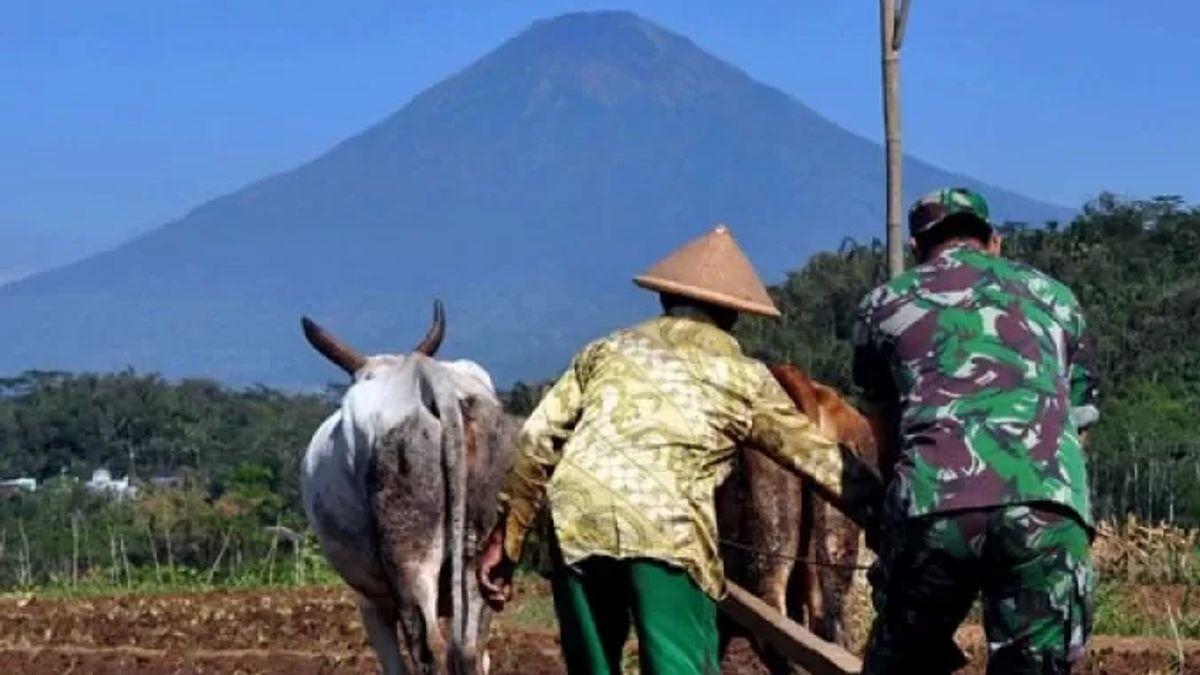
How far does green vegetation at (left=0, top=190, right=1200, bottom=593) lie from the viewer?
24578 millimetres

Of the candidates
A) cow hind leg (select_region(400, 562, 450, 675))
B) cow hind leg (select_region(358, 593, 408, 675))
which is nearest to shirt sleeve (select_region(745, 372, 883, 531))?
cow hind leg (select_region(400, 562, 450, 675))

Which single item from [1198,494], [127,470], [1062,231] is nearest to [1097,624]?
[1198,494]

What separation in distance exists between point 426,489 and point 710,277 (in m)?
2.54

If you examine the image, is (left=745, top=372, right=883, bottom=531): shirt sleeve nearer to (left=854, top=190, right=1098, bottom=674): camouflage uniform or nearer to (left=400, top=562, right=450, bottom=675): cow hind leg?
(left=854, top=190, right=1098, bottom=674): camouflage uniform

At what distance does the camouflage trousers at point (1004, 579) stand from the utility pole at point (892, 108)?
6.16 m

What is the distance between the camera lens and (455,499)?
8.20m

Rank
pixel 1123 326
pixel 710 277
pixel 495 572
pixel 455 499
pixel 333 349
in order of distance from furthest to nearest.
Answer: pixel 1123 326, pixel 333 349, pixel 455 499, pixel 495 572, pixel 710 277

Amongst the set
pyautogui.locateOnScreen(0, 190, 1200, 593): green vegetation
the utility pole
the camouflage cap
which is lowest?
pyautogui.locateOnScreen(0, 190, 1200, 593): green vegetation

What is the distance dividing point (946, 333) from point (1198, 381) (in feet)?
91.4

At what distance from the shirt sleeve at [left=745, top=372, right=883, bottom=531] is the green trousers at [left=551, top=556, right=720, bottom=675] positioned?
15.9 inches

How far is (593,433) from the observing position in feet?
19.1

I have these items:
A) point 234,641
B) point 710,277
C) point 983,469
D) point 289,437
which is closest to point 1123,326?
point 289,437

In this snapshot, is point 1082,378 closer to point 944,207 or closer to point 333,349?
point 944,207

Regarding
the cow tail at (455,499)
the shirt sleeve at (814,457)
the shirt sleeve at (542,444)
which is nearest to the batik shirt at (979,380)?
the shirt sleeve at (814,457)
